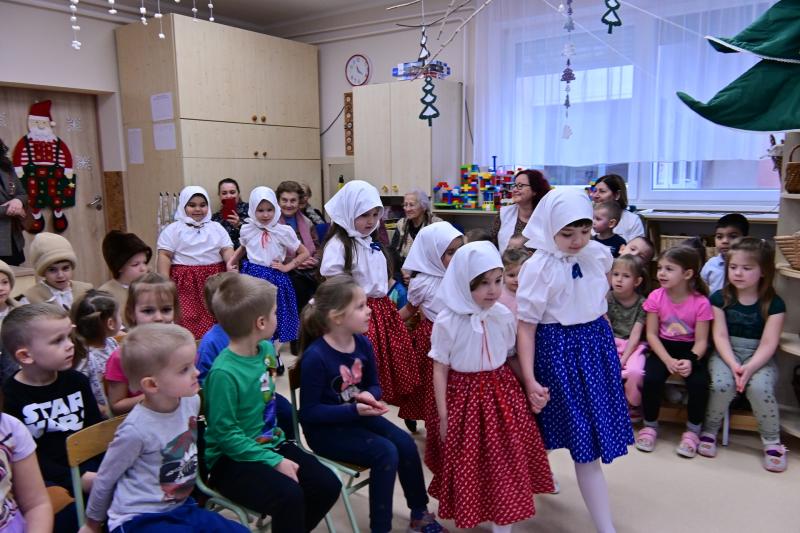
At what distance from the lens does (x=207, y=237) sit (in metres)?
3.95

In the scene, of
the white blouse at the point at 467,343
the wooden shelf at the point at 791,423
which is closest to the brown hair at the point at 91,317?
the white blouse at the point at 467,343

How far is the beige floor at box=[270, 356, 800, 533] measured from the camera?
227 centimetres

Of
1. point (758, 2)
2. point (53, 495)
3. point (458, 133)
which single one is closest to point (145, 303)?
point (53, 495)

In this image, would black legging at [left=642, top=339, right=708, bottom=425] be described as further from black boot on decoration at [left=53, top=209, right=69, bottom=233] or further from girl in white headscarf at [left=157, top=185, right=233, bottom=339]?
black boot on decoration at [left=53, top=209, right=69, bottom=233]

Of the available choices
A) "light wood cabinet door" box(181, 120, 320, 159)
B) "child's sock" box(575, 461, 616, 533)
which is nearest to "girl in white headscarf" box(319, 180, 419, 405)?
"child's sock" box(575, 461, 616, 533)

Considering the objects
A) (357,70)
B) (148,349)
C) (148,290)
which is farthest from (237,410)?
(357,70)

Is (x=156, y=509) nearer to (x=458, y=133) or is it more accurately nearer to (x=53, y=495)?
(x=53, y=495)

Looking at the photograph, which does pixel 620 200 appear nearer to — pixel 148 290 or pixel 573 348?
pixel 573 348

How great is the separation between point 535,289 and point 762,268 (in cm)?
146

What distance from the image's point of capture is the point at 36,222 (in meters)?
5.06

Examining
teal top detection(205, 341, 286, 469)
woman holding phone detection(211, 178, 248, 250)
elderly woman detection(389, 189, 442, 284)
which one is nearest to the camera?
teal top detection(205, 341, 286, 469)

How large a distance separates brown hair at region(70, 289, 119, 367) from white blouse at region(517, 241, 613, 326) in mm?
1488

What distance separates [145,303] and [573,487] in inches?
74.6

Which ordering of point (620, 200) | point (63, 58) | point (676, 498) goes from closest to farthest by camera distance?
point (676, 498) < point (620, 200) < point (63, 58)
